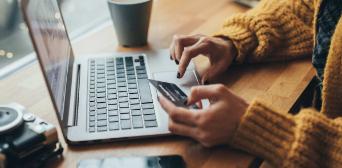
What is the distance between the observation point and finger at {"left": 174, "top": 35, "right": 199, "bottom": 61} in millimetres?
941

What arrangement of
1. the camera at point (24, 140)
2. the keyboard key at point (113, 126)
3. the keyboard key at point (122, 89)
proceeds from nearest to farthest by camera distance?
1. the camera at point (24, 140)
2. the keyboard key at point (113, 126)
3. the keyboard key at point (122, 89)

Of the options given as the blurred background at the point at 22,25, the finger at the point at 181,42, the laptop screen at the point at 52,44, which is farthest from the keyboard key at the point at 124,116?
the blurred background at the point at 22,25

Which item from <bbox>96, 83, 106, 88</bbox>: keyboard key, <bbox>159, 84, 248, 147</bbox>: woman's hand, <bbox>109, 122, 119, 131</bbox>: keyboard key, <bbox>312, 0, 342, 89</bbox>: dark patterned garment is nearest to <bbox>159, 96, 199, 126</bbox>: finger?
<bbox>159, 84, 248, 147</bbox>: woman's hand

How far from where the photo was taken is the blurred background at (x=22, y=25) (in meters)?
1.02

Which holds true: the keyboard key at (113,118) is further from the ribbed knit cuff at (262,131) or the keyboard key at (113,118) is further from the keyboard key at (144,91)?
the ribbed knit cuff at (262,131)

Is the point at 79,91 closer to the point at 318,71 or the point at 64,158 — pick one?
the point at 64,158

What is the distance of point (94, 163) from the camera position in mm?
677

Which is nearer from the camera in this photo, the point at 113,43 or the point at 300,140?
the point at 300,140

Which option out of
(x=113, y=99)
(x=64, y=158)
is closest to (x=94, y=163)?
(x=64, y=158)

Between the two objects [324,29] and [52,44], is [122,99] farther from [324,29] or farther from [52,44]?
[324,29]

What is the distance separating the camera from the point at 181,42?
3.10 ft

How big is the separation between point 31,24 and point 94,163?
238 millimetres

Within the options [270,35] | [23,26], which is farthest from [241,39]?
[23,26]

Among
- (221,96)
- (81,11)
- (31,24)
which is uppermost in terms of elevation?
(31,24)
